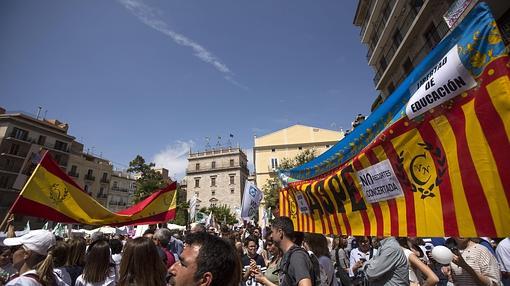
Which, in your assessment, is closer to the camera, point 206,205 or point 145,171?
point 145,171

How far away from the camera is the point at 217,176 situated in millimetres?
58219

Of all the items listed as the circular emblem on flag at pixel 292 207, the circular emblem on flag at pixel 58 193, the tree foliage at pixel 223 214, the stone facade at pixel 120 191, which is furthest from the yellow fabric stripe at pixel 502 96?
the stone facade at pixel 120 191

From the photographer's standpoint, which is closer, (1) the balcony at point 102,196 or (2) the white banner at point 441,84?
(2) the white banner at point 441,84

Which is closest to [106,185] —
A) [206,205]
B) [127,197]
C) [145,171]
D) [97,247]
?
[127,197]

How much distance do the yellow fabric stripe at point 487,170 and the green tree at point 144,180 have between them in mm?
42610

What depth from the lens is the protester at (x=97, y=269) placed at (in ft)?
10.9

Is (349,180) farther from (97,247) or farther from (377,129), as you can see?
(97,247)

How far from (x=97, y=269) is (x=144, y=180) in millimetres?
40721

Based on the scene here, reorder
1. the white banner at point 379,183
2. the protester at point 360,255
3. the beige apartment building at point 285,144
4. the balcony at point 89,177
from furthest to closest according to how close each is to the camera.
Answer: the balcony at point 89,177 → the beige apartment building at point 285,144 → the protester at point 360,255 → the white banner at point 379,183

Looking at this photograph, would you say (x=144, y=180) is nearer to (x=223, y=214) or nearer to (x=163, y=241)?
(x=223, y=214)

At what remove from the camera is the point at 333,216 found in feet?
9.60

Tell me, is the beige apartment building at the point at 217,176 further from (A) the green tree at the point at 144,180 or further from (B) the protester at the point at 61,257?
(B) the protester at the point at 61,257

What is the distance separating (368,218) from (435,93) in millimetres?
1158

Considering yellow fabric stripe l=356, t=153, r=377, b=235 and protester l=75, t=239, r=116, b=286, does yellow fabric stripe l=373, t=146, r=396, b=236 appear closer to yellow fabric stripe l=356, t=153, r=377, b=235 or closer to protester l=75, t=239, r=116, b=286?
yellow fabric stripe l=356, t=153, r=377, b=235
